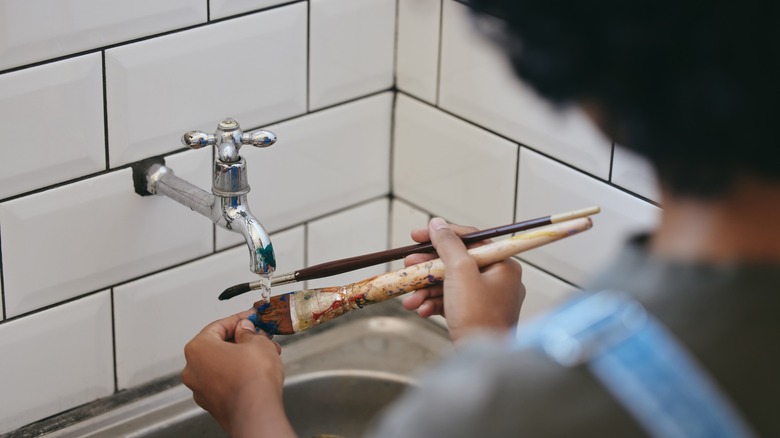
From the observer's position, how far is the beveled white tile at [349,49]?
1.08m

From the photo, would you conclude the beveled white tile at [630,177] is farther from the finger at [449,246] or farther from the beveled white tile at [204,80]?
the beveled white tile at [204,80]

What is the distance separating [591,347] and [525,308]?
70cm

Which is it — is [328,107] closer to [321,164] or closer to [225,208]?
[321,164]

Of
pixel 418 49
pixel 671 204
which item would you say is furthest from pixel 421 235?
pixel 671 204

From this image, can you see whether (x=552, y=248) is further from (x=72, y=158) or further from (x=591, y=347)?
(x=591, y=347)

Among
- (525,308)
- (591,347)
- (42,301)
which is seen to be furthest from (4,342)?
(591,347)

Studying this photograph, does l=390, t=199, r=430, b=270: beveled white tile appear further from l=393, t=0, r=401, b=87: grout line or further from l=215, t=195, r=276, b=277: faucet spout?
l=215, t=195, r=276, b=277: faucet spout

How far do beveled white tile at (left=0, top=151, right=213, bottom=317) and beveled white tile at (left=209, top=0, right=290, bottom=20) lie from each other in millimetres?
131

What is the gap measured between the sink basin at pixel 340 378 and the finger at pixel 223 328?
0.20 m

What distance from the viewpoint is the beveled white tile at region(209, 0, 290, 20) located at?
98 centimetres

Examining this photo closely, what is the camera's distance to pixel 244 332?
2.87 feet

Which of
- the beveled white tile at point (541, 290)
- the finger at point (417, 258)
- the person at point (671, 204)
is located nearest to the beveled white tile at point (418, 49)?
the beveled white tile at point (541, 290)

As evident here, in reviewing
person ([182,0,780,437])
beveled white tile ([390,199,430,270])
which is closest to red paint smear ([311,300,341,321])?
beveled white tile ([390,199,430,270])

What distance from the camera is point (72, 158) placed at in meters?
0.92
